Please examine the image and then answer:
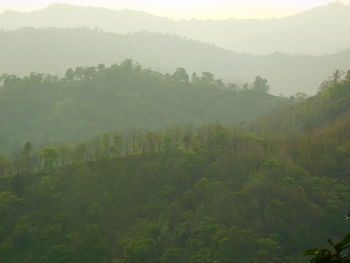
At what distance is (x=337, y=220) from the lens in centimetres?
7031

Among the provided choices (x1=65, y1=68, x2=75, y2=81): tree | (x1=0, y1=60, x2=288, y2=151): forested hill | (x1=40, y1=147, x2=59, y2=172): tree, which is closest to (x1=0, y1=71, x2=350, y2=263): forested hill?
(x1=40, y1=147, x2=59, y2=172): tree

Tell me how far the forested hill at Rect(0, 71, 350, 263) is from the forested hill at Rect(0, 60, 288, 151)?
160 feet

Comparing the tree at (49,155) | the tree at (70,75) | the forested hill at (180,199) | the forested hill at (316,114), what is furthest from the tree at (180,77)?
the tree at (49,155)

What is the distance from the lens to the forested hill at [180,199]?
65.4 meters

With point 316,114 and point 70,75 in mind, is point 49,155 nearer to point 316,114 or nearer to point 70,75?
point 316,114

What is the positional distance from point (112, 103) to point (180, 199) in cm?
8234

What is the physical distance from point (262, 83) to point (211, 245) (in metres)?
107

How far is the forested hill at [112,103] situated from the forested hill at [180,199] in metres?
48.7

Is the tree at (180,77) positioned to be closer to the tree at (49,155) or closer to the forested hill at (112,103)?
the forested hill at (112,103)

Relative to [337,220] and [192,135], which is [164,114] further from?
[337,220]

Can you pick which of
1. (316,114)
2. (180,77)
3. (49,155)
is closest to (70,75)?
(180,77)

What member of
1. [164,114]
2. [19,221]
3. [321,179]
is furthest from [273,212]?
[164,114]

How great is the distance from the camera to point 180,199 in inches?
3009

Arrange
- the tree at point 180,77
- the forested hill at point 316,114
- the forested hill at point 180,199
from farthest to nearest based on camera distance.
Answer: the tree at point 180,77 < the forested hill at point 316,114 < the forested hill at point 180,199
